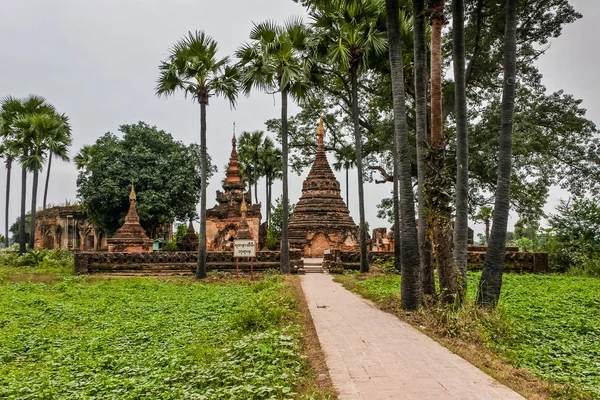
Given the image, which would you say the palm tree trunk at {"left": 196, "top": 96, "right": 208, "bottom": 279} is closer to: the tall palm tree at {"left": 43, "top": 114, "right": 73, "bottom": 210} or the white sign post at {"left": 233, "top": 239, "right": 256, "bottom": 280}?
the white sign post at {"left": 233, "top": 239, "right": 256, "bottom": 280}

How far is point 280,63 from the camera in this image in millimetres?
18656

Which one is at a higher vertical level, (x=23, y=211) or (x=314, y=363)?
(x=23, y=211)

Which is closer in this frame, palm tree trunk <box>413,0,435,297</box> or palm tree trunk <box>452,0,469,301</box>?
palm tree trunk <box>452,0,469,301</box>

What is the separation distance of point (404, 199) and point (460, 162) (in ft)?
4.38

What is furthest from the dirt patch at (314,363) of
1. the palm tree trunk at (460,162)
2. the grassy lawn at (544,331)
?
the palm tree trunk at (460,162)

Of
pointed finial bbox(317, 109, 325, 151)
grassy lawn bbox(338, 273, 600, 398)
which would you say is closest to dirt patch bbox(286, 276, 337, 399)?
grassy lawn bbox(338, 273, 600, 398)

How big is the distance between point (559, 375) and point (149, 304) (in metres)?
9.37

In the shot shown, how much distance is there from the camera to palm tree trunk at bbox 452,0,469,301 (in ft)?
30.0

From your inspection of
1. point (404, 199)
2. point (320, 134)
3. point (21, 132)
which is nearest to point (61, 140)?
point (21, 132)

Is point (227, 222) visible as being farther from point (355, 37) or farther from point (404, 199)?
point (404, 199)

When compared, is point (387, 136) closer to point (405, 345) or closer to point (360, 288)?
point (360, 288)

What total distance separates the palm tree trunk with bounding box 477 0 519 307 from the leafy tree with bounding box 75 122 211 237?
27.6m

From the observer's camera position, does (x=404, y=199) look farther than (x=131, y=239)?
No

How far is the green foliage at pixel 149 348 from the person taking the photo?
5.30m
